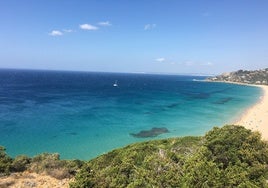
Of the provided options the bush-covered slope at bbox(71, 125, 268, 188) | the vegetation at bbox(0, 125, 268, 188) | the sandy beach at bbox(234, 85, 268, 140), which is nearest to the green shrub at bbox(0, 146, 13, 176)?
the vegetation at bbox(0, 125, 268, 188)

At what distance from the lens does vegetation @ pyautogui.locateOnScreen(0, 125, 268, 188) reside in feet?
31.0

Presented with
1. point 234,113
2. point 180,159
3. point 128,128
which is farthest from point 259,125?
point 180,159

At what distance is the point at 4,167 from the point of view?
14.0 m

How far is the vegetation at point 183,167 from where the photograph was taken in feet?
31.0

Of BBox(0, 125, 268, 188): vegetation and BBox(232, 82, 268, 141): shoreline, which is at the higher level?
BBox(0, 125, 268, 188): vegetation

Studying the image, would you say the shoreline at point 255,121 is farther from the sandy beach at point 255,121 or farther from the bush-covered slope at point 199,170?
the bush-covered slope at point 199,170

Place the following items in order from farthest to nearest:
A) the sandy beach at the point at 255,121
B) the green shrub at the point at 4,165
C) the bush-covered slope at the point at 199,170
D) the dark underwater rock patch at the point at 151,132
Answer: the sandy beach at the point at 255,121 < the dark underwater rock patch at the point at 151,132 < the green shrub at the point at 4,165 < the bush-covered slope at the point at 199,170

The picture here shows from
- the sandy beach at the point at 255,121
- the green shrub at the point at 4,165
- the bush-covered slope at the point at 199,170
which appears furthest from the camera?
the sandy beach at the point at 255,121

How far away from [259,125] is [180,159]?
36148 mm

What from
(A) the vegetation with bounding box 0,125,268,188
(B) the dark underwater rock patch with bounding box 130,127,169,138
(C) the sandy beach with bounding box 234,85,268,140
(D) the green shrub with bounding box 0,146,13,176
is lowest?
(B) the dark underwater rock patch with bounding box 130,127,169,138

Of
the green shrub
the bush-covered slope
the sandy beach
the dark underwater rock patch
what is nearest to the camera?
the bush-covered slope

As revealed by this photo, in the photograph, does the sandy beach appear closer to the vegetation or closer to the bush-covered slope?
the vegetation

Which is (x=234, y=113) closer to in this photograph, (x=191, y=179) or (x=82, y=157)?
(x=82, y=157)

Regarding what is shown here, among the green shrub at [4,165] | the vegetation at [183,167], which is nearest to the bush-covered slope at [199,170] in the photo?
the vegetation at [183,167]
